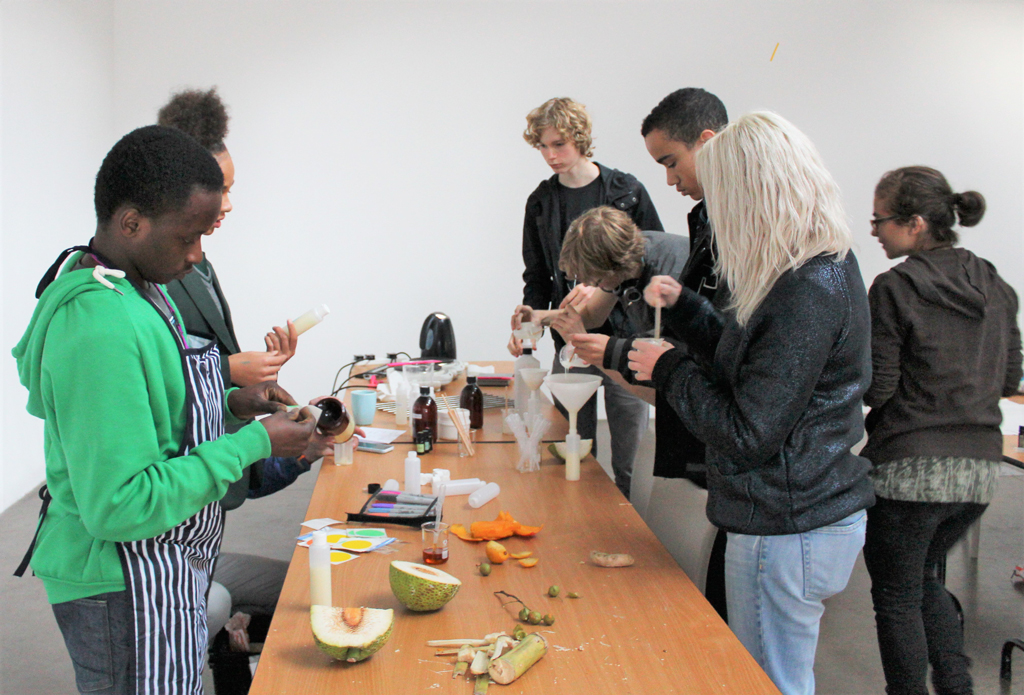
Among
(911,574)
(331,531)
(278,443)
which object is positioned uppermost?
(278,443)

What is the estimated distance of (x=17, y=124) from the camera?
3.85 meters

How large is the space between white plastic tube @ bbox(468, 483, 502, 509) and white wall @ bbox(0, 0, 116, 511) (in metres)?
3.17

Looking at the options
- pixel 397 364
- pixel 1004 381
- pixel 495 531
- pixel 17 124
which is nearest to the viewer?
pixel 495 531

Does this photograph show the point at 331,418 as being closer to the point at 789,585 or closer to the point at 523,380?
the point at 789,585

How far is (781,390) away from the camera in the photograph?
1.26 meters

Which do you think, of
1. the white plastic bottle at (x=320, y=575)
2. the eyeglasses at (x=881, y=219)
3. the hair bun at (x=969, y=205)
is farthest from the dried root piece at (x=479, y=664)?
the hair bun at (x=969, y=205)

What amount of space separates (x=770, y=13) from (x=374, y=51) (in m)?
2.93

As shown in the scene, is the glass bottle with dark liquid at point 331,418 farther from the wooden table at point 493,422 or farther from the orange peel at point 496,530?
the wooden table at point 493,422

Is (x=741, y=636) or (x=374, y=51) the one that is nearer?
(x=741, y=636)

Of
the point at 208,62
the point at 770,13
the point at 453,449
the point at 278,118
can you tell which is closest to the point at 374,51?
the point at 278,118

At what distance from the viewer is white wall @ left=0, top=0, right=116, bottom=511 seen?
380 cm

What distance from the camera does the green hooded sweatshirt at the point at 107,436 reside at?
106 cm

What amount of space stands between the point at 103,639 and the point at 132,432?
1.23 feet

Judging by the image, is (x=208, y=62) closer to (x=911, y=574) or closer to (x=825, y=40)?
(x=825, y=40)
